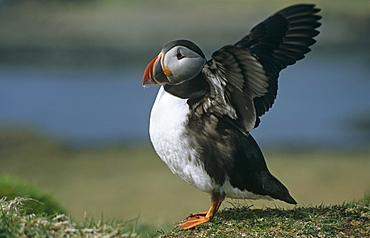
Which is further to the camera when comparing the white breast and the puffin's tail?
the puffin's tail

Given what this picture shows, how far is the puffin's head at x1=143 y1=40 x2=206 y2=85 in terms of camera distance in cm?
332

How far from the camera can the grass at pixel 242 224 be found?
274cm

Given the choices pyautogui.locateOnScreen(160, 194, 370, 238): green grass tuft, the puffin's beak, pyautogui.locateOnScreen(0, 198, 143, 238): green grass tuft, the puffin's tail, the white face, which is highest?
the white face

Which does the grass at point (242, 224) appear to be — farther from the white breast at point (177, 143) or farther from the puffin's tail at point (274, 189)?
the white breast at point (177, 143)

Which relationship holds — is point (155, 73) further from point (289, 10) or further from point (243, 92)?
point (289, 10)

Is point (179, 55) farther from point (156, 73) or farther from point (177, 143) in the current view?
point (177, 143)

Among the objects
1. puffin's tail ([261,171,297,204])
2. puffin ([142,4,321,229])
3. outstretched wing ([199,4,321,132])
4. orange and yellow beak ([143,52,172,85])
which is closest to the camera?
outstretched wing ([199,4,321,132])

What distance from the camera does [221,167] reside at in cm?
332

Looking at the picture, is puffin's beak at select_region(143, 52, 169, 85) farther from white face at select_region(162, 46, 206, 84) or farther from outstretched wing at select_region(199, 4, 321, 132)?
outstretched wing at select_region(199, 4, 321, 132)

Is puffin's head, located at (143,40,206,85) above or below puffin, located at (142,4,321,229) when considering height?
above

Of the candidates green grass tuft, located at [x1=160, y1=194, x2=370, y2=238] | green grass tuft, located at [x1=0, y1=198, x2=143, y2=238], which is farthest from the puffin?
green grass tuft, located at [x1=0, y1=198, x2=143, y2=238]

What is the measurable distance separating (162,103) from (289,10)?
113 centimetres

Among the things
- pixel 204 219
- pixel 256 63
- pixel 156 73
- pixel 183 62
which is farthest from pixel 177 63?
pixel 204 219

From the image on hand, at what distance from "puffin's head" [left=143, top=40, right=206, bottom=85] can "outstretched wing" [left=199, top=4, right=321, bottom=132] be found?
0.18 m
